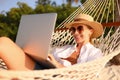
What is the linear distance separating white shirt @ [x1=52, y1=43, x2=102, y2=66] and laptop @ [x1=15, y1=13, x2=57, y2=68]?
1.51 ft

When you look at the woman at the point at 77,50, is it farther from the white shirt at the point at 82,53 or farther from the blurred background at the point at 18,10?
the blurred background at the point at 18,10

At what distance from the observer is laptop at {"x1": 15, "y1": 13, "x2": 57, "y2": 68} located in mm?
2254

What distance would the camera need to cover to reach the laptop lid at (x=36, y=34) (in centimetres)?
225

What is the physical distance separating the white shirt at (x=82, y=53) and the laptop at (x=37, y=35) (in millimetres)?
461

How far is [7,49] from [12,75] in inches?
18.4

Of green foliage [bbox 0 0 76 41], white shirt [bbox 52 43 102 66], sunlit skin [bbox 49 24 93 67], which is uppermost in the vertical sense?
green foliage [bbox 0 0 76 41]

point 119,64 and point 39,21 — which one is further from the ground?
point 39,21

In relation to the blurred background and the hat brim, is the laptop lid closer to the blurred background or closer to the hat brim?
the hat brim

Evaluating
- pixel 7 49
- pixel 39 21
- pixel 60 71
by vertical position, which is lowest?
pixel 60 71

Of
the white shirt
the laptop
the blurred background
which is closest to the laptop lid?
the laptop

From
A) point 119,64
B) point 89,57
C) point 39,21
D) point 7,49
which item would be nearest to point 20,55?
point 7,49

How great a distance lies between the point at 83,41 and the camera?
302cm

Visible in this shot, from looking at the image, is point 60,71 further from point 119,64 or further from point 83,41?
point 119,64

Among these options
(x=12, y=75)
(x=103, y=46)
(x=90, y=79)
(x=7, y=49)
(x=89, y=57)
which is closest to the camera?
(x=12, y=75)
